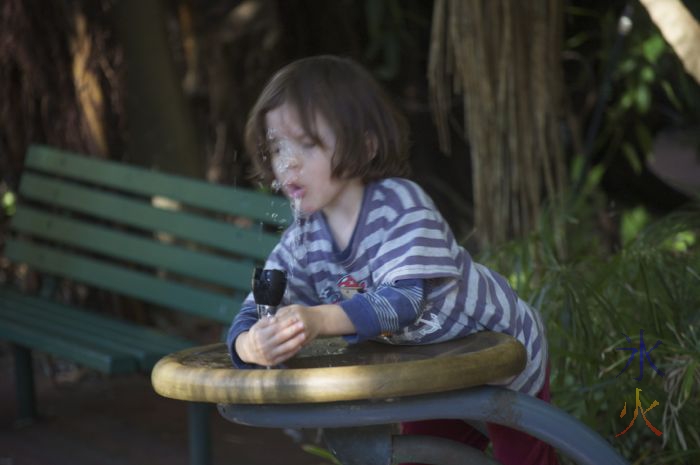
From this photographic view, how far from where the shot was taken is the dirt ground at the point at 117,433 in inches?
140

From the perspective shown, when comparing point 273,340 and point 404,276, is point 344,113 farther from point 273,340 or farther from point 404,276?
point 273,340

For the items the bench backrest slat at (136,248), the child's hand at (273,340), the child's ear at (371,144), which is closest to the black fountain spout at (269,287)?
the child's hand at (273,340)

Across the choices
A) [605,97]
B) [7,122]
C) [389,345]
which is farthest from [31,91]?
[389,345]

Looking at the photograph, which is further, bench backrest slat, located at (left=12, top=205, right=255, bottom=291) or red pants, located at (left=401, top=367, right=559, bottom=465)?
bench backrest slat, located at (left=12, top=205, right=255, bottom=291)

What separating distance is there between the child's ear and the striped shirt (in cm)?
5

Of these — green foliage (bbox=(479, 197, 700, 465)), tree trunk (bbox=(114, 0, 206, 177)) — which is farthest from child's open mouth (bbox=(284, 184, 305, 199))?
tree trunk (bbox=(114, 0, 206, 177))

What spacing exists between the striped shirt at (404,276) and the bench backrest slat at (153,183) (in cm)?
69

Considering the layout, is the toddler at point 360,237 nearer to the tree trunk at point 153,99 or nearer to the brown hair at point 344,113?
the brown hair at point 344,113

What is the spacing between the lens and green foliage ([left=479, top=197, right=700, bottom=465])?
2656 millimetres

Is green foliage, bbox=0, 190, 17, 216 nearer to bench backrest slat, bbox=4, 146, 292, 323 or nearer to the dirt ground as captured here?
bench backrest slat, bbox=4, 146, 292, 323

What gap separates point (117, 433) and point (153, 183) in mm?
820

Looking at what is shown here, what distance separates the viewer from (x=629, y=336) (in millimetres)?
2807

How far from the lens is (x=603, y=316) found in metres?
2.92

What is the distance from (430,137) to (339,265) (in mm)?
3518
